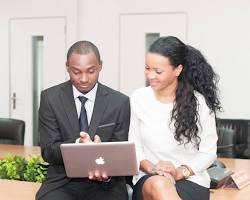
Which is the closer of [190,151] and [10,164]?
[190,151]

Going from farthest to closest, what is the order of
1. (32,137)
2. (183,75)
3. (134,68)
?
(32,137)
(134,68)
(183,75)

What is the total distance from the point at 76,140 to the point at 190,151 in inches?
25.2

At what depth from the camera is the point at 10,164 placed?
2.72 meters

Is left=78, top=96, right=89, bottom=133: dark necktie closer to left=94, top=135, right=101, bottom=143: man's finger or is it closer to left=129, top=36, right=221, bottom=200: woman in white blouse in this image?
left=94, top=135, right=101, bottom=143: man's finger

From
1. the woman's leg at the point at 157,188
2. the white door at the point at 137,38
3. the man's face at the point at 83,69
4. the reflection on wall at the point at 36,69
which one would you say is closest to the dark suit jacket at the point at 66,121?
the man's face at the point at 83,69

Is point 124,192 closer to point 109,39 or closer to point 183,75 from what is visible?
point 183,75

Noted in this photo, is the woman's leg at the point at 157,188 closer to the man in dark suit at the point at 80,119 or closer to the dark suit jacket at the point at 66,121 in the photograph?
the man in dark suit at the point at 80,119

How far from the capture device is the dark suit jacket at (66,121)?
230 centimetres

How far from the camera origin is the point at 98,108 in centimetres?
233

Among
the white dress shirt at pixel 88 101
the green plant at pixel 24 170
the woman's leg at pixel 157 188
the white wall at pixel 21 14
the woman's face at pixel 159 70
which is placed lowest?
the green plant at pixel 24 170

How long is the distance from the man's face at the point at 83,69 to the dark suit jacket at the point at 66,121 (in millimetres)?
129

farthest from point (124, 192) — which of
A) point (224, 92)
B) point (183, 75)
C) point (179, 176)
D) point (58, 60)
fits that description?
point (58, 60)

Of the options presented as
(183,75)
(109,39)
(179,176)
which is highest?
(109,39)

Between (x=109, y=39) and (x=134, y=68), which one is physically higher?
(x=109, y=39)
